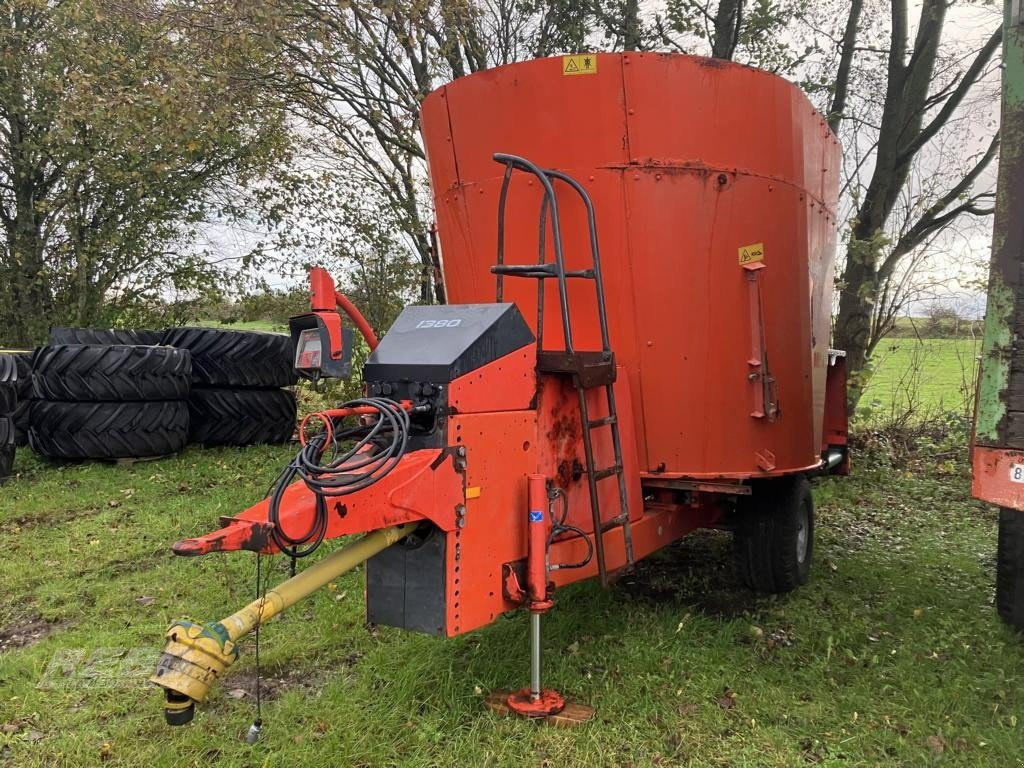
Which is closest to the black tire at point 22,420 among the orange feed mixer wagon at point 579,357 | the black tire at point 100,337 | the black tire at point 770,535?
the black tire at point 100,337

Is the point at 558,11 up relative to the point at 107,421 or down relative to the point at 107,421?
up

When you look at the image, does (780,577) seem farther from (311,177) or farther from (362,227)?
(311,177)

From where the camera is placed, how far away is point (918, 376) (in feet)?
31.2

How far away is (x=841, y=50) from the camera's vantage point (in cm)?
907

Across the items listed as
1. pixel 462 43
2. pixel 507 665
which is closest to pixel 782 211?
pixel 507 665

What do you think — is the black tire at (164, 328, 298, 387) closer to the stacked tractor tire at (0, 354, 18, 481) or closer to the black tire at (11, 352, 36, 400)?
the black tire at (11, 352, 36, 400)

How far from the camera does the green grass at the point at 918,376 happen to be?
9.25 m

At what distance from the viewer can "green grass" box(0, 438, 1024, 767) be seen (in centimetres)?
Answer: 285

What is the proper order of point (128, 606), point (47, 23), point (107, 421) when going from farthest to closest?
point (47, 23), point (107, 421), point (128, 606)

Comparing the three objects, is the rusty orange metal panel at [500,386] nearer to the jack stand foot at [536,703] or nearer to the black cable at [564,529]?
the black cable at [564,529]

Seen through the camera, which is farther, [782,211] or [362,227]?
[362,227]

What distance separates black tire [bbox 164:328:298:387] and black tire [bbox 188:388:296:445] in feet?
0.47

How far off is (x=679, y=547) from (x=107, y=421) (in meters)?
6.14

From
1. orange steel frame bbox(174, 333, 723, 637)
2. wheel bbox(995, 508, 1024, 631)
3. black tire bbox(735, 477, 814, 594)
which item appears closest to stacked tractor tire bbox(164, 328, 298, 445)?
black tire bbox(735, 477, 814, 594)
